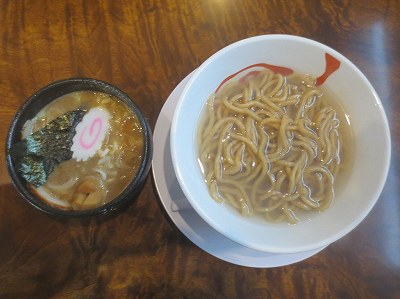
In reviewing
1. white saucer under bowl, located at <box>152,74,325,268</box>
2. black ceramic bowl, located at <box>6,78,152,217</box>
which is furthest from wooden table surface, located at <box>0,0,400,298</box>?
black ceramic bowl, located at <box>6,78,152,217</box>

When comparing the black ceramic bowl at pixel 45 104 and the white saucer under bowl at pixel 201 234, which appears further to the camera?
the white saucer under bowl at pixel 201 234

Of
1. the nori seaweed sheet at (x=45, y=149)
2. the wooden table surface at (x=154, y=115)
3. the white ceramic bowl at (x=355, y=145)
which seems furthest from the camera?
the wooden table surface at (x=154, y=115)

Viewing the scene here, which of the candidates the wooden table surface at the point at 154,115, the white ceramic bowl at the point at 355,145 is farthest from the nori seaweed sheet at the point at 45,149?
the white ceramic bowl at the point at 355,145

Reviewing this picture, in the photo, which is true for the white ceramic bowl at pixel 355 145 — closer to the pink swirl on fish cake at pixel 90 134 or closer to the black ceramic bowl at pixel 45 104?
the black ceramic bowl at pixel 45 104

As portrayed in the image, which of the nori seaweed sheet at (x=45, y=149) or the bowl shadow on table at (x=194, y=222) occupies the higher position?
A: the nori seaweed sheet at (x=45, y=149)

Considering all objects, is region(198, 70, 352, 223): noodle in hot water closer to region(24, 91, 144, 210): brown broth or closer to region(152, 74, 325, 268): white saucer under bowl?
region(152, 74, 325, 268): white saucer under bowl

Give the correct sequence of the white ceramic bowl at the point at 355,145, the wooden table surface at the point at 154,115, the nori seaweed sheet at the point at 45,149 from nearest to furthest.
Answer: the white ceramic bowl at the point at 355,145 < the nori seaweed sheet at the point at 45,149 < the wooden table surface at the point at 154,115
